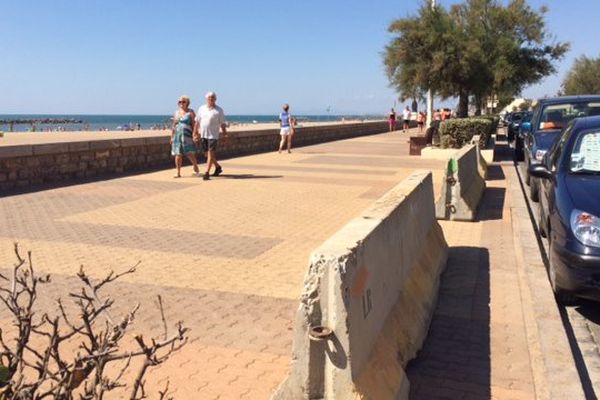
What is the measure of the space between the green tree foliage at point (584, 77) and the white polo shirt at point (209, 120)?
2067 inches

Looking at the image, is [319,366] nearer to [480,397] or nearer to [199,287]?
[480,397]

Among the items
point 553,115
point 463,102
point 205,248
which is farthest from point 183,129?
point 463,102

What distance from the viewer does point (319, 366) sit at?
9.42 feet

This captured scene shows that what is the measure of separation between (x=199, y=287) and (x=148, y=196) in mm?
5456

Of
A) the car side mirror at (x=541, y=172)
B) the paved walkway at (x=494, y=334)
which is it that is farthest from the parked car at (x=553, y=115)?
the car side mirror at (x=541, y=172)

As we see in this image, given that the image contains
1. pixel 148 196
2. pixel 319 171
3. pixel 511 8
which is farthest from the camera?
pixel 511 8

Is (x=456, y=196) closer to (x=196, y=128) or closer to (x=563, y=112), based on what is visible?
(x=563, y=112)

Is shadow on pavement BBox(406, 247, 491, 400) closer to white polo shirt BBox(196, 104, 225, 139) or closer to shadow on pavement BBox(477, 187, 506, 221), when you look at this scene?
shadow on pavement BBox(477, 187, 506, 221)

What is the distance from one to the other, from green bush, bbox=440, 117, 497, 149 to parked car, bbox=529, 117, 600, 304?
11538 mm

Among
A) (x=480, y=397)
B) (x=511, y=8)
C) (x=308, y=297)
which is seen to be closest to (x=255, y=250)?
(x=480, y=397)

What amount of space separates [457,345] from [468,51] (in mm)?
19726

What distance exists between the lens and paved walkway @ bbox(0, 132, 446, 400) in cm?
413

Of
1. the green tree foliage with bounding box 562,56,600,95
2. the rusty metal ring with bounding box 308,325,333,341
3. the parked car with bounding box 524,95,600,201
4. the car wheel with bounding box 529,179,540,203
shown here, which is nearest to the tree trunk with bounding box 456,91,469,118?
the parked car with bounding box 524,95,600,201

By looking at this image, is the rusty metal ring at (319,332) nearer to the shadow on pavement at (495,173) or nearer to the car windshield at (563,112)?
the car windshield at (563,112)
